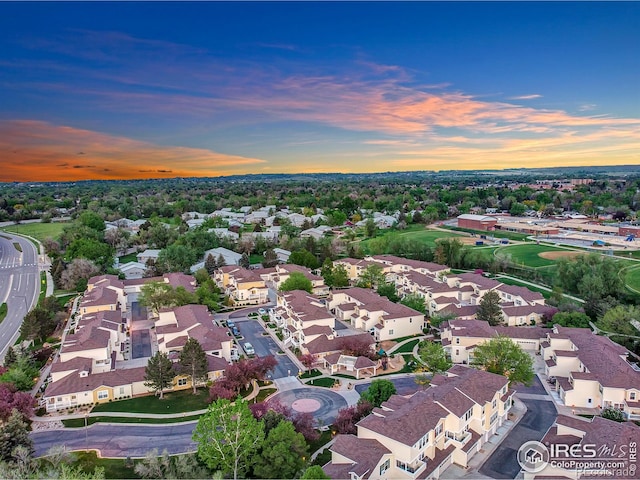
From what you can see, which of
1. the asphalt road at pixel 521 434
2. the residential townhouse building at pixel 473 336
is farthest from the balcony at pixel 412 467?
the residential townhouse building at pixel 473 336

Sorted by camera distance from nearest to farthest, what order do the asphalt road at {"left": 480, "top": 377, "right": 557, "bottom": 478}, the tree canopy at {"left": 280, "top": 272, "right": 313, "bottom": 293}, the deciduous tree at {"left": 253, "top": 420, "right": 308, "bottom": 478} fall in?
the deciduous tree at {"left": 253, "top": 420, "right": 308, "bottom": 478} < the asphalt road at {"left": 480, "top": 377, "right": 557, "bottom": 478} < the tree canopy at {"left": 280, "top": 272, "right": 313, "bottom": 293}

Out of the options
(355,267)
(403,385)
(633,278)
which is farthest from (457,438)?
(633,278)

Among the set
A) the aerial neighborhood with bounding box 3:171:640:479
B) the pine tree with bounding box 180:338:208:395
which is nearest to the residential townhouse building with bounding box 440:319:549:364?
the aerial neighborhood with bounding box 3:171:640:479

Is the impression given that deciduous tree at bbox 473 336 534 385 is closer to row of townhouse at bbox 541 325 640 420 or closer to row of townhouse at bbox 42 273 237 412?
row of townhouse at bbox 541 325 640 420

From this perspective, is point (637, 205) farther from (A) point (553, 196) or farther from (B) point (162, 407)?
(B) point (162, 407)

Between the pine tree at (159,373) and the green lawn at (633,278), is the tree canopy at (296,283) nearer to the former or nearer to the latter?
the pine tree at (159,373)

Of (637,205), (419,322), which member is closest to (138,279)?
(419,322)
